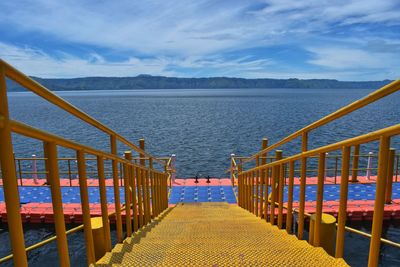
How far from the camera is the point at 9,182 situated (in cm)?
153

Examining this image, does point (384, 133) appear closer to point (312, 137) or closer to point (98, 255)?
point (98, 255)

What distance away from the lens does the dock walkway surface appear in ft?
28.1

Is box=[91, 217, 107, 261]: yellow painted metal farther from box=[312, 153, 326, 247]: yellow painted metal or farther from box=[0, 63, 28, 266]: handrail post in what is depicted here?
box=[312, 153, 326, 247]: yellow painted metal

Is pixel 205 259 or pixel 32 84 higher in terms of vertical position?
pixel 32 84

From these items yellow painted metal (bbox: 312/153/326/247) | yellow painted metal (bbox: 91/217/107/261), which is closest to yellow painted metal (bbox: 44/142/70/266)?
yellow painted metal (bbox: 91/217/107/261)

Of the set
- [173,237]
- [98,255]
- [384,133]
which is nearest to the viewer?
[384,133]

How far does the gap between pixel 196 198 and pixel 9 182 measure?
893cm

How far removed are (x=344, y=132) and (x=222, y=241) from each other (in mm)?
34751

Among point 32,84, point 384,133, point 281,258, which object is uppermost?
point 32,84

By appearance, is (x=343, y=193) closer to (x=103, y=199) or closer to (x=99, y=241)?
(x=103, y=199)

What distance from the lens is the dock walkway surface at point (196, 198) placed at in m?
8.55

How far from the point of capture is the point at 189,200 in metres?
10.1

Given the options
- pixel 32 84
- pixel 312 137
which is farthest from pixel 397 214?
pixel 312 137

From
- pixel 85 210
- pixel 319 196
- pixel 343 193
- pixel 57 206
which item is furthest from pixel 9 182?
pixel 319 196
